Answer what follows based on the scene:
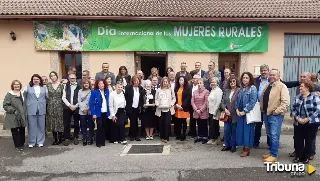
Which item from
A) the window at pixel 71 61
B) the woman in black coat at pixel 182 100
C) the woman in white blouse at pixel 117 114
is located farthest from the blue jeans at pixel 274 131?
the window at pixel 71 61

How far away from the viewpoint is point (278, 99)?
5.33 meters

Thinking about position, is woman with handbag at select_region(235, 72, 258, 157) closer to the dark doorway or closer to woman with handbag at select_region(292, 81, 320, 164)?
woman with handbag at select_region(292, 81, 320, 164)

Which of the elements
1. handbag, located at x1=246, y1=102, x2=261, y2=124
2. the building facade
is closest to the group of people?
handbag, located at x1=246, y1=102, x2=261, y2=124

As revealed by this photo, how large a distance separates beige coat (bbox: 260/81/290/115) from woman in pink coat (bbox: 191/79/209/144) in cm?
165

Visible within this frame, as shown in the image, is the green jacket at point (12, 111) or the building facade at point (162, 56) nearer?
the green jacket at point (12, 111)

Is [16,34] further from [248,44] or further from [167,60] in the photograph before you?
[248,44]

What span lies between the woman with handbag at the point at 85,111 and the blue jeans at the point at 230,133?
3044 mm

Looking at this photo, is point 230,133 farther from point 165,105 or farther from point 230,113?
point 165,105

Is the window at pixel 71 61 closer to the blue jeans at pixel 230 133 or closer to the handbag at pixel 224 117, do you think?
the handbag at pixel 224 117

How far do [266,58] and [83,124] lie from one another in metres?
6.80

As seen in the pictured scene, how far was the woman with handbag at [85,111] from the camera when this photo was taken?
674 cm

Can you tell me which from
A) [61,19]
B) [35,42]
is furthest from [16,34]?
[61,19]

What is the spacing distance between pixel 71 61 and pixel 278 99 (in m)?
7.61

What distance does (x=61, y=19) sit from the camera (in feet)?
32.5
